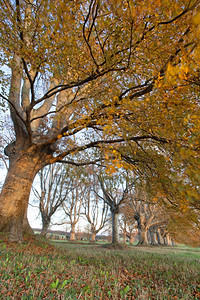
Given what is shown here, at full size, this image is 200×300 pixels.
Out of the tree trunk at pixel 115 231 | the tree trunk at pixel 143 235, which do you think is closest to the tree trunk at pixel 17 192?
the tree trunk at pixel 115 231

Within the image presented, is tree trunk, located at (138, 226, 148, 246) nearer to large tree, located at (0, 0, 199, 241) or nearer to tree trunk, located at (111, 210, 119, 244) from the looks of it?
tree trunk, located at (111, 210, 119, 244)

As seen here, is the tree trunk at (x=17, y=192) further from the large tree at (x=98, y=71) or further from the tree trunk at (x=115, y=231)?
the tree trunk at (x=115, y=231)

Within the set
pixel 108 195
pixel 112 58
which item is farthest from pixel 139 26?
pixel 108 195

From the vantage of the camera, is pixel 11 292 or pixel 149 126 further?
pixel 149 126

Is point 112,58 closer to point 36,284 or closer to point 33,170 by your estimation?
point 36,284

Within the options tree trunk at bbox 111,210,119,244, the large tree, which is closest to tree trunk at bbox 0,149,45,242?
the large tree

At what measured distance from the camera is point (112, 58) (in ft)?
12.4

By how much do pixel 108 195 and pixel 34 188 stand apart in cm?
809

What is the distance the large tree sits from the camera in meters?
2.98

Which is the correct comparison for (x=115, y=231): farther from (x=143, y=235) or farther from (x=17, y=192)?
(x=17, y=192)

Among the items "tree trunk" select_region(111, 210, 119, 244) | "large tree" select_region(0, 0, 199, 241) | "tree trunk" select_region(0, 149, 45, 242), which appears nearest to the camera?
"large tree" select_region(0, 0, 199, 241)

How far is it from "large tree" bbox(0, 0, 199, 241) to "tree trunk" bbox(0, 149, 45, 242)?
35 millimetres

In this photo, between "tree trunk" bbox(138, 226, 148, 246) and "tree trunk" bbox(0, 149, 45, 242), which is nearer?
"tree trunk" bbox(0, 149, 45, 242)

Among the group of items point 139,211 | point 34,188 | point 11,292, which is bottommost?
point 11,292
